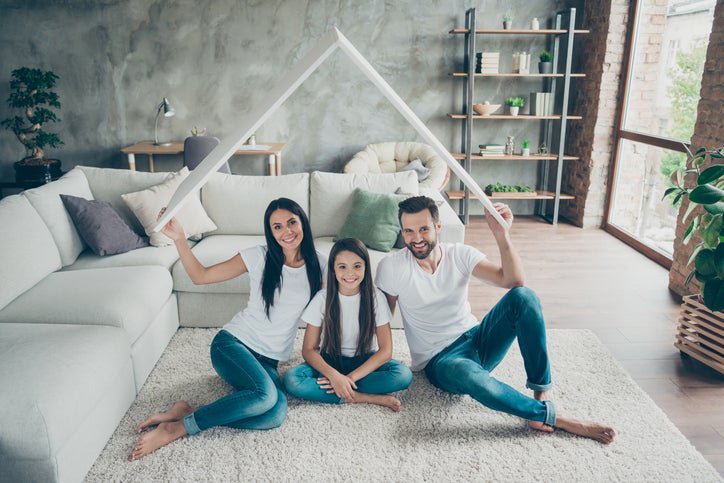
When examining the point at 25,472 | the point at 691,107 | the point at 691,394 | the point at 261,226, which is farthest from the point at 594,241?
the point at 25,472

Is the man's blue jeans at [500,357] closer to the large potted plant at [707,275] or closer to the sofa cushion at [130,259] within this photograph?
the large potted plant at [707,275]

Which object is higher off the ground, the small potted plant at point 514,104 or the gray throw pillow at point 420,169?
the small potted plant at point 514,104

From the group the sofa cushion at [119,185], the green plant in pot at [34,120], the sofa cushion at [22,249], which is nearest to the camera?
the sofa cushion at [22,249]

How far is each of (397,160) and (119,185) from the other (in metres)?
2.81

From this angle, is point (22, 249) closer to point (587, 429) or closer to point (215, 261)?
point (215, 261)

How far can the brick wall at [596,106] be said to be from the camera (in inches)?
195

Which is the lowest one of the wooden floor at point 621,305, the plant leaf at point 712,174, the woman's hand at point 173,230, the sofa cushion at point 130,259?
the wooden floor at point 621,305

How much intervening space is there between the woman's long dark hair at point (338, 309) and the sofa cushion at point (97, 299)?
86 centimetres

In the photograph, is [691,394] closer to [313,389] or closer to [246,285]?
[313,389]

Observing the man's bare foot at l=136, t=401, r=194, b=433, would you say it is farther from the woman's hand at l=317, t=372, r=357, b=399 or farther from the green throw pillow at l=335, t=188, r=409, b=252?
the green throw pillow at l=335, t=188, r=409, b=252

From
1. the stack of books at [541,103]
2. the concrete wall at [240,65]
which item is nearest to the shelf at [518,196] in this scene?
the concrete wall at [240,65]

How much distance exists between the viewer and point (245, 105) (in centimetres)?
566

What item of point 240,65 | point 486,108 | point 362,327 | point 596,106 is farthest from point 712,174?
point 240,65

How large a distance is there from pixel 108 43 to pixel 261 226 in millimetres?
3202
